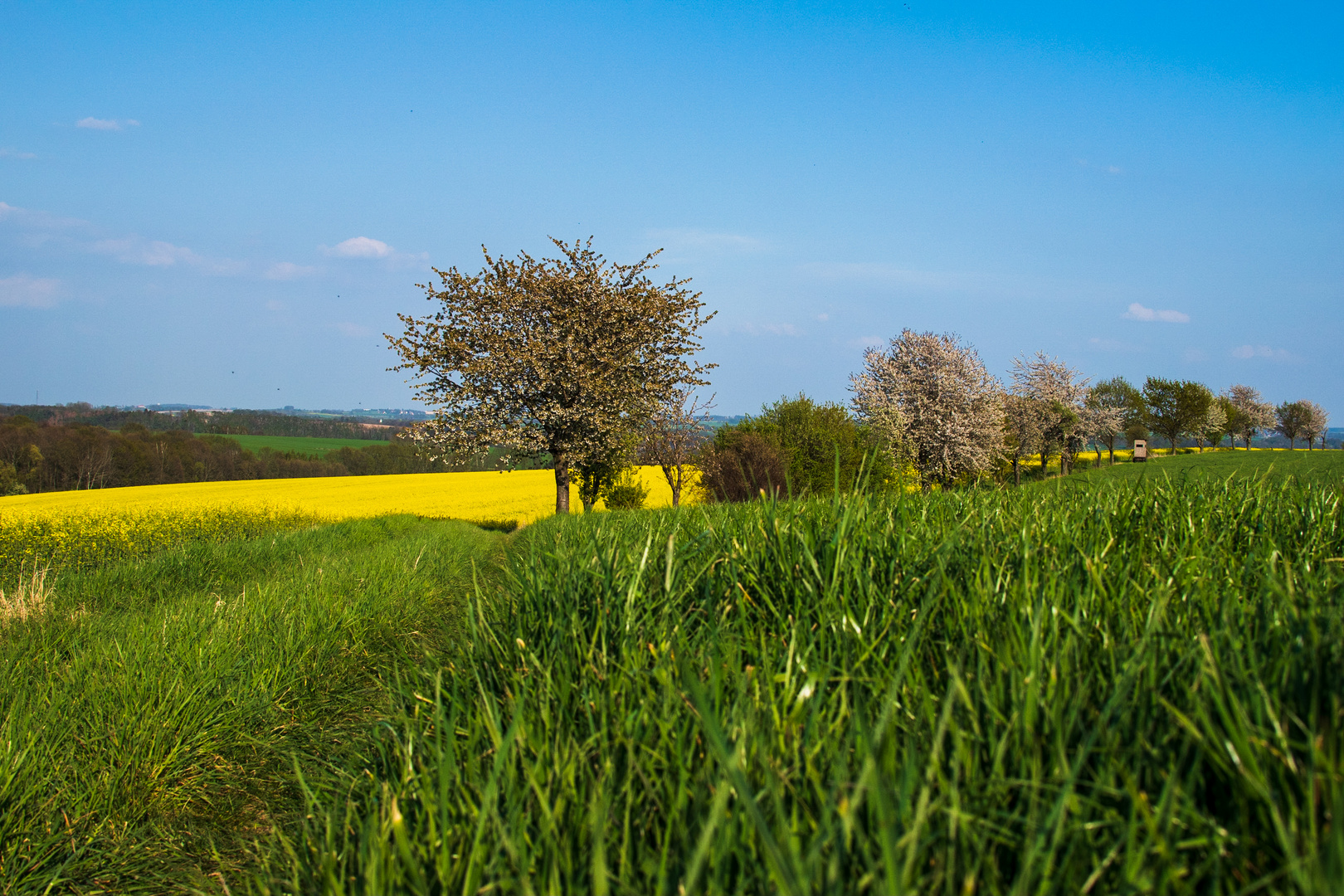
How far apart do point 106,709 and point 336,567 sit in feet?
14.0

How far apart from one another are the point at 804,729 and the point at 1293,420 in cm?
13163

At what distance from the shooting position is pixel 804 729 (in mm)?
1542

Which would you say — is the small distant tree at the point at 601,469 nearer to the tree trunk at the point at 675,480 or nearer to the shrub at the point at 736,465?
the tree trunk at the point at 675,480

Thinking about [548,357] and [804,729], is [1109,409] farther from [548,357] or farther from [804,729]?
[804,729]

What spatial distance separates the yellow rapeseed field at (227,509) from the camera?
1688 cm

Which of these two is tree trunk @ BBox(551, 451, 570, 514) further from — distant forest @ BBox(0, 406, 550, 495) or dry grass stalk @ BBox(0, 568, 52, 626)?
distant forest @ BBox(0, 406, 550, 495)

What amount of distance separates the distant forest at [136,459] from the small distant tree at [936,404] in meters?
31.2

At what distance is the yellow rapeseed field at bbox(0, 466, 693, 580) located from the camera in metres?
16.9

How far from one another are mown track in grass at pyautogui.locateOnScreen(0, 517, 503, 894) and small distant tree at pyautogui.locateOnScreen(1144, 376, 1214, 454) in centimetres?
8806

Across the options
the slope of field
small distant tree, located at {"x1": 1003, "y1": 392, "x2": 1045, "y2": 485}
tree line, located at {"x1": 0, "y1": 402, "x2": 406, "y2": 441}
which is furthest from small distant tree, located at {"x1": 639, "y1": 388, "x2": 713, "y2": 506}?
tree line, located at {"x1": 0, "y1": 402, "x2": 406, "y2": 441}

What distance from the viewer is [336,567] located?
8.25 m

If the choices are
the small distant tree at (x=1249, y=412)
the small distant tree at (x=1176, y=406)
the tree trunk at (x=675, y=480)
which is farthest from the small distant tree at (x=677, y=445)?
the small distant tree at (x=1249, y=412)

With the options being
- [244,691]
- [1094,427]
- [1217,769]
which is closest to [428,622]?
[244,691]

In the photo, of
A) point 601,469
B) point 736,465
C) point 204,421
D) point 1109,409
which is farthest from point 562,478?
point 204,421
